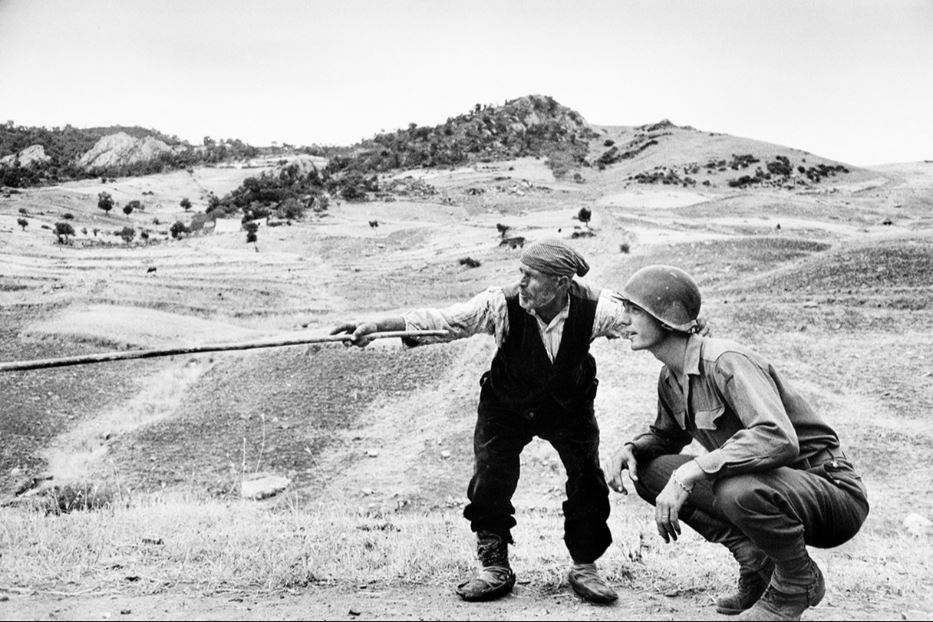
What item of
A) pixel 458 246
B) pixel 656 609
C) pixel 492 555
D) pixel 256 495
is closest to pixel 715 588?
pixel 656 609

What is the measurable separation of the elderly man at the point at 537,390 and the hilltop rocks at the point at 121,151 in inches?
3120

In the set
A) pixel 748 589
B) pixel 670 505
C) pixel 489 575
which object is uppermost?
pixel 670 505

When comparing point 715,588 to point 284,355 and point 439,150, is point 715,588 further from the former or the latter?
point 439,150

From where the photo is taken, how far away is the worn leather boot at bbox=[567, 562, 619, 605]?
3.65 meters

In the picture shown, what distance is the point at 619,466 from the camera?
Result: 3.56m

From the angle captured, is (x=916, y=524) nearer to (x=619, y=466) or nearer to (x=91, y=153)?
(x=619, y=466)

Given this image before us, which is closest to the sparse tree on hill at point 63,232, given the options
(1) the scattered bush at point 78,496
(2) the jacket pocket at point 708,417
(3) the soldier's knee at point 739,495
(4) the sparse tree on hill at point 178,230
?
(4) the sparse tree on hill at point 178,230

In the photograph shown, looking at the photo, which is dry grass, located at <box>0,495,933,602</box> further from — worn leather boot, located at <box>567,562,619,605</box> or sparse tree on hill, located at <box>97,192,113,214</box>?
sparse tree on hill, located at <box>97,192,113,214</box>

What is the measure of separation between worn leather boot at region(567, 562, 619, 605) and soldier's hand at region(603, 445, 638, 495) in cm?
49

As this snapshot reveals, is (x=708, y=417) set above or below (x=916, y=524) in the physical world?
above

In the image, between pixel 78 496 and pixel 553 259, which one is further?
pixel 78 496

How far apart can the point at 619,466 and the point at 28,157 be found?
57.4 m

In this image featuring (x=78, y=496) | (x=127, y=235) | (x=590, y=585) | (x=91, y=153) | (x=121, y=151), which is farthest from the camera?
(x=121, y=151)

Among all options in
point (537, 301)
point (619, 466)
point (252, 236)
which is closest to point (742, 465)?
point (619, 466)
